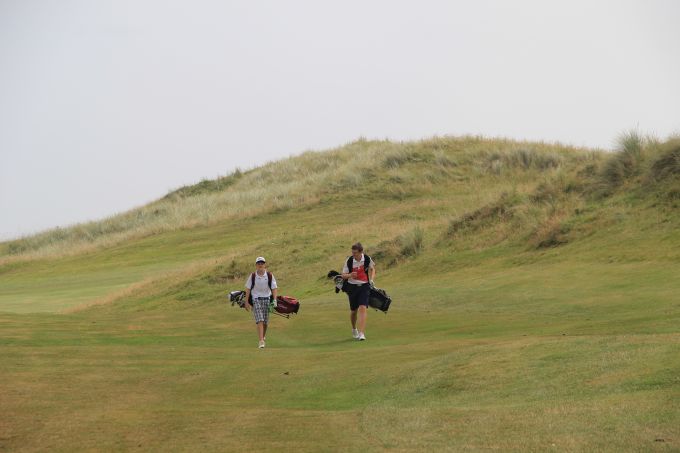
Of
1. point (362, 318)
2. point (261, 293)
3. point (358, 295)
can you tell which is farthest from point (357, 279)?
point (261, 293)

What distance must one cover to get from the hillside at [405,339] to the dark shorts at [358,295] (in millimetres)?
1062

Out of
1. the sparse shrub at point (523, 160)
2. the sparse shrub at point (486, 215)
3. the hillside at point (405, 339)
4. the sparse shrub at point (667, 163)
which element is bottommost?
the hillside at point (405, 339)

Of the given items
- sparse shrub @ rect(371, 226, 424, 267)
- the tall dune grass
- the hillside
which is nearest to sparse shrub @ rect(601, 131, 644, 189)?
the hillside

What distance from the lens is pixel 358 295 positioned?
76.3 feet

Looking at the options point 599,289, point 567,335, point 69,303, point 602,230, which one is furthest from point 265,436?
point 69,303

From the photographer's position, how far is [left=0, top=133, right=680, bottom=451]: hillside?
12.0m

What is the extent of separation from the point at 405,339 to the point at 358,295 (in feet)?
5.53

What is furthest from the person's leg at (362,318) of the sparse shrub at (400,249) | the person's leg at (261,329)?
the sparse shrub at (400,249)

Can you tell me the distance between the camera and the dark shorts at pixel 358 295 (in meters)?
23.2

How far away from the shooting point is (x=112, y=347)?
72.1ft

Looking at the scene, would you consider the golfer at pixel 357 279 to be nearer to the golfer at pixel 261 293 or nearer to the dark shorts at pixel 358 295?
the dark shorts at pixel 358 295

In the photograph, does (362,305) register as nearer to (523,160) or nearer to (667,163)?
(667,163)

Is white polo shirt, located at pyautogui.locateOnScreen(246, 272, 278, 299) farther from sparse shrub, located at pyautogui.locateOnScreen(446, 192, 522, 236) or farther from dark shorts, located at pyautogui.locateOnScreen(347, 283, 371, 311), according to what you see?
sparse shrub, located at pyautogui.locateOnScreen(446, 192, 522, 236)

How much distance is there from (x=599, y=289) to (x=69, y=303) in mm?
24722
